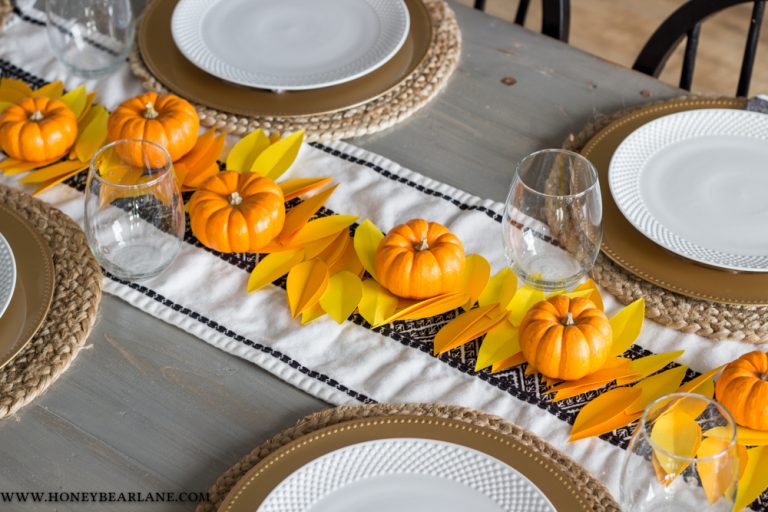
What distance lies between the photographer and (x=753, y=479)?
0.86m

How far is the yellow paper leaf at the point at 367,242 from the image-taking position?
3.51ft

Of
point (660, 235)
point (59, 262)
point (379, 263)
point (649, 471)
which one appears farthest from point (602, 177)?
point (59, 262)

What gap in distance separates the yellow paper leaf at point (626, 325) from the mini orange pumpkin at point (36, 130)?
701mm

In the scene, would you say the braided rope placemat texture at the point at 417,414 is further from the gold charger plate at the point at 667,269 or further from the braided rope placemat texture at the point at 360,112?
the braided rope placemat texture at the point at 360,112

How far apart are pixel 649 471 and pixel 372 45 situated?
0.80 m

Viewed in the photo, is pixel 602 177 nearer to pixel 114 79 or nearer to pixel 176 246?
pixel 176 246

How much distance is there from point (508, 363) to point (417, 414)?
0.40 feet

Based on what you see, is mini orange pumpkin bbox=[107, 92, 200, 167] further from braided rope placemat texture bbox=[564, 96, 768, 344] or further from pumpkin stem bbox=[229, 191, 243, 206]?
braided rope placemat texture bbox=[564, 96, 768, 344]

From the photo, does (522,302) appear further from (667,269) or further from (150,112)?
(150,112)

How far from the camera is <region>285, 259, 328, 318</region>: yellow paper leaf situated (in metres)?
1.03

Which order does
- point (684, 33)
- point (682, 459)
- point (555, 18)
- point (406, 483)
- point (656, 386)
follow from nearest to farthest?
1. point (682, 459)
2. point (406, 483)
3. point (656, 386)
4. point (684, 33)
5. point (555, 18)

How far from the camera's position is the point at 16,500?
866mm

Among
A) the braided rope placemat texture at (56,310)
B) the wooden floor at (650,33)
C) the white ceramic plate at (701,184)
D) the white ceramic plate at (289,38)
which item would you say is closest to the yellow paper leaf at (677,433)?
the white ceramic plate at (701,184)

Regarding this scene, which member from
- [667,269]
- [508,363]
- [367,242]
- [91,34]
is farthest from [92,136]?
[667,269]
